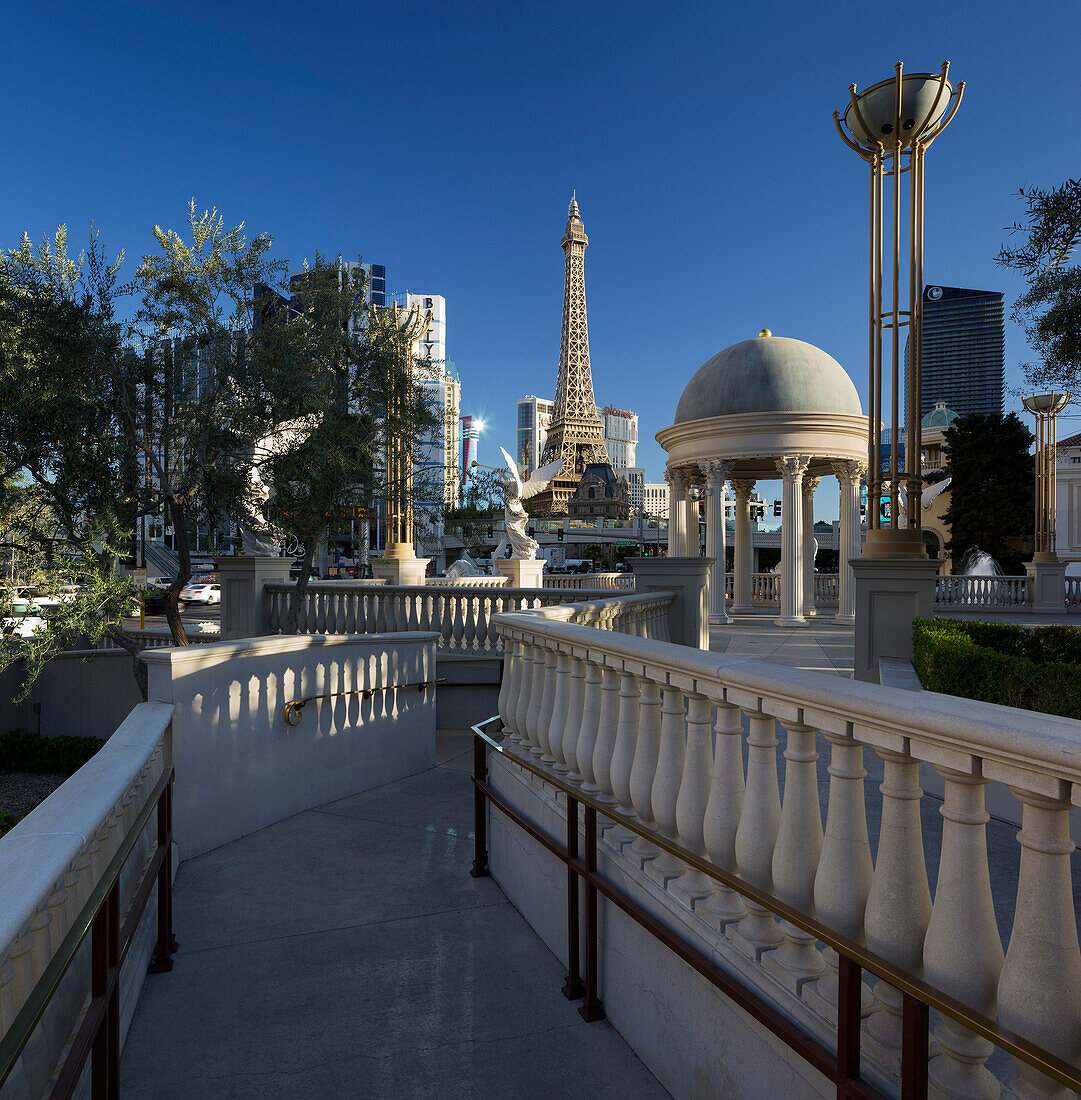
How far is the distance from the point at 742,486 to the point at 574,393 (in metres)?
103

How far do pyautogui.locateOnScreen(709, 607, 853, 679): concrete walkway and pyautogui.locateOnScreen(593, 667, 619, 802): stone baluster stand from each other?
6.00 m

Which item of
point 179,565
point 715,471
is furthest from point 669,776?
point 715,471

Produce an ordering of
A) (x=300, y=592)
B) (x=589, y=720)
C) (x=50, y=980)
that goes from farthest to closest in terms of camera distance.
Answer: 1. (x=300, y=592)
2. (x=589, y=720)
3. (x=50, y=980)

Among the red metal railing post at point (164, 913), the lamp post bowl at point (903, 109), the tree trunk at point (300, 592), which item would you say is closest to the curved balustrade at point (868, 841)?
the red metal railing post at point (164, 913)

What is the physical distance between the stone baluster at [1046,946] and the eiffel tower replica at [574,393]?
117 m

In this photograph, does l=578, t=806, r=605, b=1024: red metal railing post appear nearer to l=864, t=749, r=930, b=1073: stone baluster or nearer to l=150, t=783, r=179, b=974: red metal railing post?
l=864, t=749, r=930, b=1073: stone baluster

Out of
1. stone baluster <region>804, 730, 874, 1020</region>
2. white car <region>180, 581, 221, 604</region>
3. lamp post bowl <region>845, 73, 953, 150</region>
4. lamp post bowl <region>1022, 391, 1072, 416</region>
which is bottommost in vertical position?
white car <region>180, 581, 221, 604</region>

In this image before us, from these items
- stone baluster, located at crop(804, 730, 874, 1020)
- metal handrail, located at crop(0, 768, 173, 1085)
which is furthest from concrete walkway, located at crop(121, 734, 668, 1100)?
stone baluster, located at crop(804, 730, 874, 1020)

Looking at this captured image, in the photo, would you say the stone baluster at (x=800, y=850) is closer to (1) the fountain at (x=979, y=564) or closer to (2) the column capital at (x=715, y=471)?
(2) the column capital at (x=715, y=471)

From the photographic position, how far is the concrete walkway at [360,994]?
287 cm

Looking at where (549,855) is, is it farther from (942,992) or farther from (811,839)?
(942,992)

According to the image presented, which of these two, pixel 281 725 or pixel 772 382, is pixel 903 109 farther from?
pixel 772 382

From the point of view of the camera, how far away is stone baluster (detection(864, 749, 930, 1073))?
6.19 feet

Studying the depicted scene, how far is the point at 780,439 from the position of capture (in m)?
20.6
